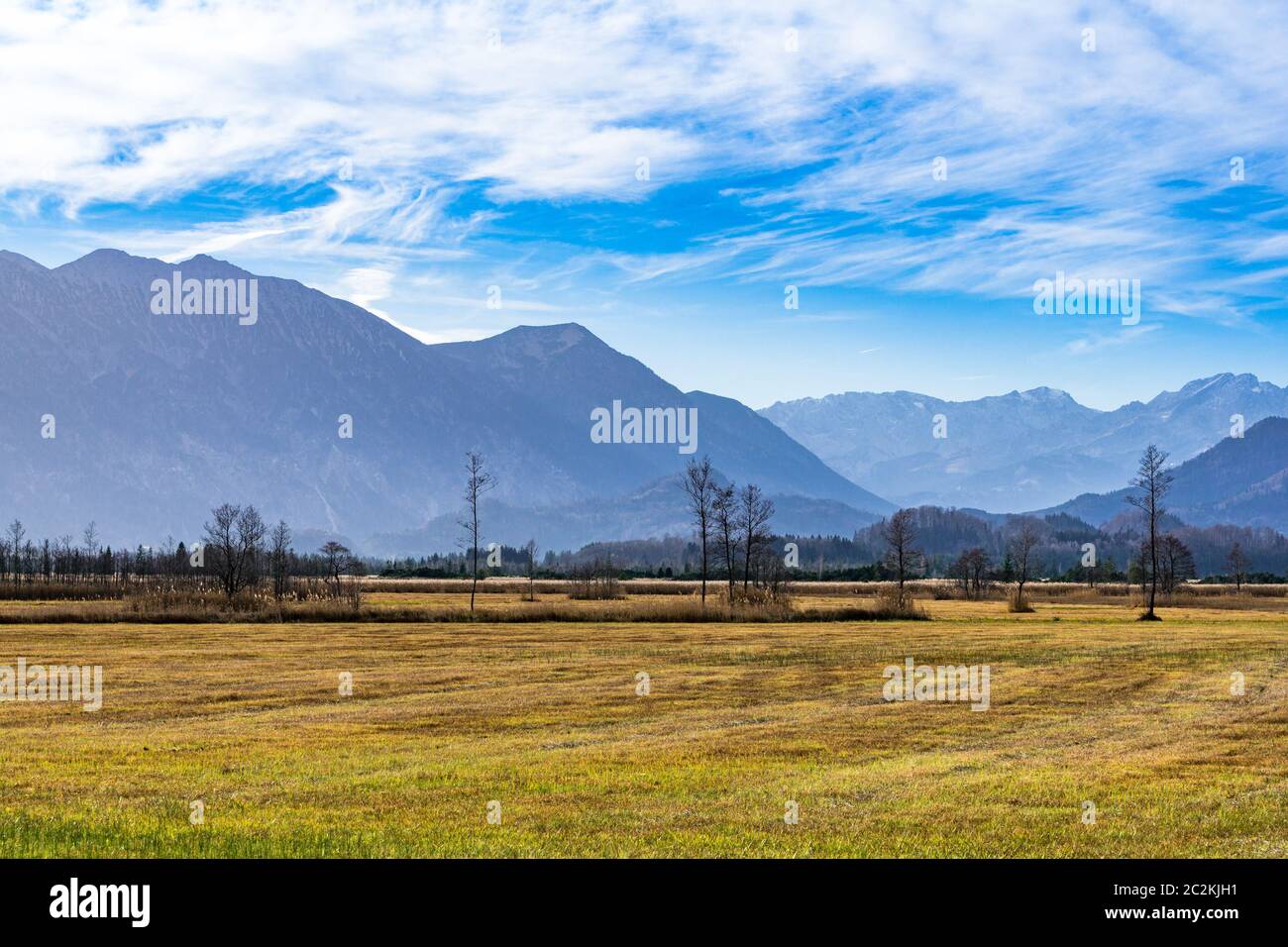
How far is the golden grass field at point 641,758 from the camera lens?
50.3 feet

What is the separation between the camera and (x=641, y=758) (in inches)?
883

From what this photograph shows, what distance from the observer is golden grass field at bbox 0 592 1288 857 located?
15.3 m

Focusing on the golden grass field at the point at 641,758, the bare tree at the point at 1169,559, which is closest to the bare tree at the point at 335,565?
the golden grass field at the point at 641,758

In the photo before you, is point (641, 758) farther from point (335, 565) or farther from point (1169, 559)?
point (1169, 559)

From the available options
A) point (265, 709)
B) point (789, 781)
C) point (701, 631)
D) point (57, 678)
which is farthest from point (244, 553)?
point (789, 781)

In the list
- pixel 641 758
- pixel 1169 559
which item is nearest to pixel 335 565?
pixel 1169 559

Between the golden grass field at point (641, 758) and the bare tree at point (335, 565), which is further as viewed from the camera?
the bare tree at point (335, 565)

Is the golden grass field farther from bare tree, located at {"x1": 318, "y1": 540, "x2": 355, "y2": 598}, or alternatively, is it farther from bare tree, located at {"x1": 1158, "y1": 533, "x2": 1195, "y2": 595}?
bare tree, located at {"x1": 1158, "y1": 533, "x2": 1195, "y2": 595}

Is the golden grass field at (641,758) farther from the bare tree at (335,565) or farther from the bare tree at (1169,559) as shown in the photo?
the bare tree at (1169,559)


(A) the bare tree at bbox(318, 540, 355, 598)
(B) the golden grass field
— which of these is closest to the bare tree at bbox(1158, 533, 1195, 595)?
(A) the bare tree at bbox(318, 540, 355, 598)

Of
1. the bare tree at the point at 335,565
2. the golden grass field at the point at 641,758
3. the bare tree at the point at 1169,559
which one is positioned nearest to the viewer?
the golden grass field at the point at 641,758

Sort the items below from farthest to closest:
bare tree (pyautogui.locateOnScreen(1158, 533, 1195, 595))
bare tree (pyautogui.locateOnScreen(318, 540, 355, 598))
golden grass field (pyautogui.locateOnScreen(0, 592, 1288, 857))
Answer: bare tree (pyautogui.locateOnScreen(1158, 533, 1195, 595)), bare tree (pyautogui.locateOnScreen(318, 540, 355, 598)), golden grass field (pyautogui.locateOnScreen(0, 592, 1288, 857))
